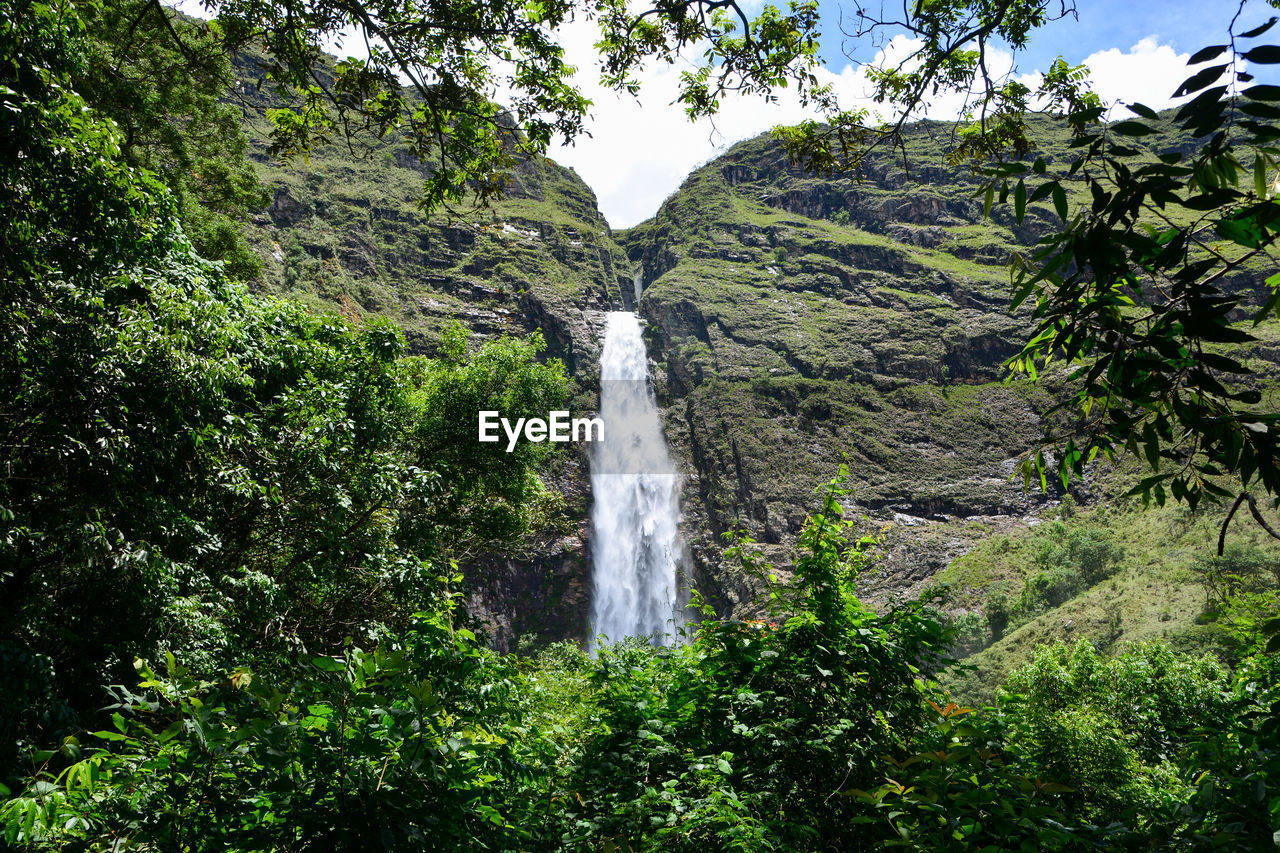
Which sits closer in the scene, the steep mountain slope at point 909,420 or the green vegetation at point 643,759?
the green vegetation at point 643,759

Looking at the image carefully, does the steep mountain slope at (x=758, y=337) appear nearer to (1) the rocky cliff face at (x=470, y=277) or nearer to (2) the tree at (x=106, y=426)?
(1) the rocky cliff face at (x=470, y=277)

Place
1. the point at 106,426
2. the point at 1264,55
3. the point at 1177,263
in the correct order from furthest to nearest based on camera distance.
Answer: the point at 106,426, the point at 1177,263, the point at 1264,55

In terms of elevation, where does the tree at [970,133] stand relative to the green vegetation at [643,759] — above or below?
above

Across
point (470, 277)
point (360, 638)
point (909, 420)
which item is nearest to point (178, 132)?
point (360, 638)

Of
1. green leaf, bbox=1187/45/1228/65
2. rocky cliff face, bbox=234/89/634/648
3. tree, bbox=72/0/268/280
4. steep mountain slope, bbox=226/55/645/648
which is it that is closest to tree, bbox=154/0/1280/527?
green leaf, bbox=1187/45/1228/65

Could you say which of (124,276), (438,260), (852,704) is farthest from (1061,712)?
(438,260)

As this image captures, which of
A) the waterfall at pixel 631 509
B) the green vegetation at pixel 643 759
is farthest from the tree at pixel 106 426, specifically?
the waterfall at pixel 631 509

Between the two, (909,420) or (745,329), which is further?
(745,329)

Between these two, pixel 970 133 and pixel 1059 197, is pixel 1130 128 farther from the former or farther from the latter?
pixel 970 133

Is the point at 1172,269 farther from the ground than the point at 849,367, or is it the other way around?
the point at 849,367

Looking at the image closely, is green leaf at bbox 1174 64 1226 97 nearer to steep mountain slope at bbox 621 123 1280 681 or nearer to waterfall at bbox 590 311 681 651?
steep mountain slope at bbox 621 123 1280 681
